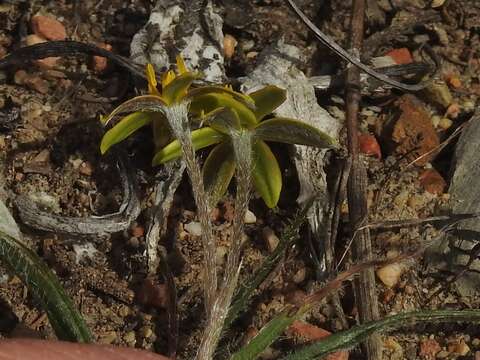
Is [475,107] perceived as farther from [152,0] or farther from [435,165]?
[152,0]

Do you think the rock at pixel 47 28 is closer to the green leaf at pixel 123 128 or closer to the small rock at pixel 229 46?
the small rock at pixel 229 46

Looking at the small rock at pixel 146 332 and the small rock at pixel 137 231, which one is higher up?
the small rock at pixel 137 231

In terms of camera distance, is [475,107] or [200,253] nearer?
[200,253]

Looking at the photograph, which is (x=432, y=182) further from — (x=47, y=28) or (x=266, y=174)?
(x=47, y=28)

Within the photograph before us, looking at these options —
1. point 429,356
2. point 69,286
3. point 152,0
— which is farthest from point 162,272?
point 152,0

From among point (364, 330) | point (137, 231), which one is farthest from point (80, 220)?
point (364, 330)

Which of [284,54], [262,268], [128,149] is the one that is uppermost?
[284,54]

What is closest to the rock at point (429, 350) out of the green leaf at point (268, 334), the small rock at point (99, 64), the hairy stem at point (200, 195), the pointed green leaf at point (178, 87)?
the green leaf at point (268, 334)
